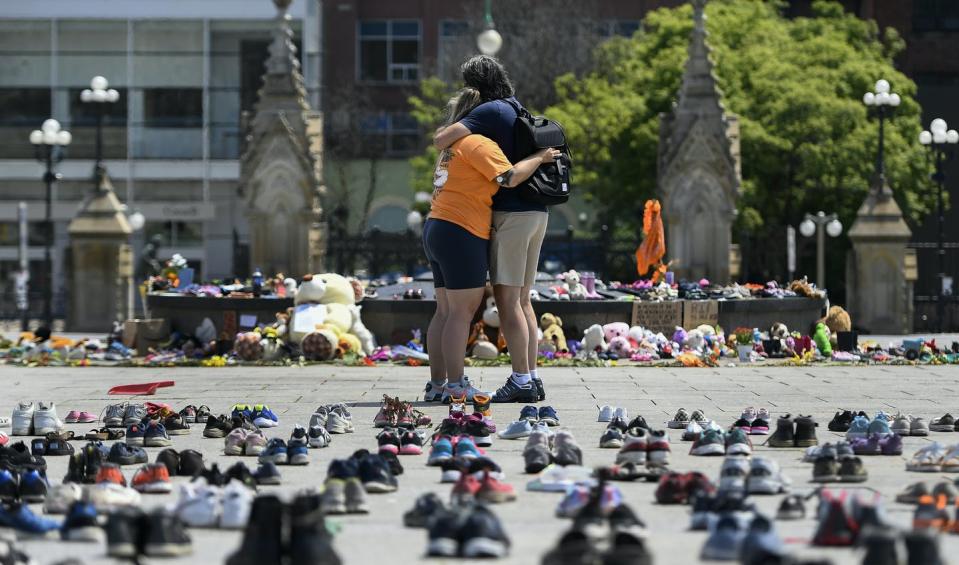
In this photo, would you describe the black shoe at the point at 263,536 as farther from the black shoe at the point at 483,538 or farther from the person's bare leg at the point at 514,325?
the person's bare leg at the point at 514,325

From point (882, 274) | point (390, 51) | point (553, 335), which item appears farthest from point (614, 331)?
point (390, 51)

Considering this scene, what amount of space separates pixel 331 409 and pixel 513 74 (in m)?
43.5

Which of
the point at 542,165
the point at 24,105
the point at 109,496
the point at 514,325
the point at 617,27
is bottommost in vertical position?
the point at 109,496

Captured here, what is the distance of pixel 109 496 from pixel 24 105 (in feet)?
189

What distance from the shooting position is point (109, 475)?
7.08 meters

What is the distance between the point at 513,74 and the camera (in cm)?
5281

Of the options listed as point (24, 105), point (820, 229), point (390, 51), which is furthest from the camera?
point (390, 51)

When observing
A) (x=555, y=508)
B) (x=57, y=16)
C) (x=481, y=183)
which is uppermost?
(x=57, y=16)

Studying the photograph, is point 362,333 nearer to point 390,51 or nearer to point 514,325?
point 514,325

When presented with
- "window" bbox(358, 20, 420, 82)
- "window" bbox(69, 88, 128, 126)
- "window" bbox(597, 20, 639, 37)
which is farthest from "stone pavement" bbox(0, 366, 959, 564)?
"window" bbox(358, 20, 420, 82)

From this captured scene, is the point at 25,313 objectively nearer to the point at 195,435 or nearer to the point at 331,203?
the point at 331,203

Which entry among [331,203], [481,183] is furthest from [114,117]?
[481,183]

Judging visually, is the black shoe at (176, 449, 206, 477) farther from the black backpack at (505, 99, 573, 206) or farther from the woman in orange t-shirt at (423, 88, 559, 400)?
the black backpack at (505, 99, 573, 206)

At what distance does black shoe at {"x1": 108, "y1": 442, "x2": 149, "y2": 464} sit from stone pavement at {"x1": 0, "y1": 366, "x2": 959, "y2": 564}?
0.35 ft
